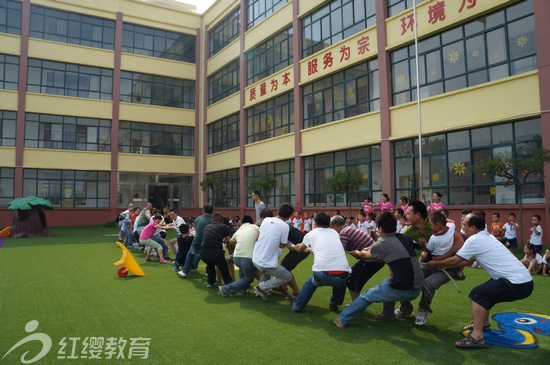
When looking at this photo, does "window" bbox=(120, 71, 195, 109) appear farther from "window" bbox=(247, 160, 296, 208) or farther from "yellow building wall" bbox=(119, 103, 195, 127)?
"window" bbox=(247, 160, 296, 208)

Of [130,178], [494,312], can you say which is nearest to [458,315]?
[494,312]

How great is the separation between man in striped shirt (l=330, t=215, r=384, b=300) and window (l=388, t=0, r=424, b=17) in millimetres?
12571

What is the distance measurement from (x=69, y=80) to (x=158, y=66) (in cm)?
605

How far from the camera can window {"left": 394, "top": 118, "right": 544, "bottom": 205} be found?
1243 cm

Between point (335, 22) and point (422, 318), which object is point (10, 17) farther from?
point (422, 318)

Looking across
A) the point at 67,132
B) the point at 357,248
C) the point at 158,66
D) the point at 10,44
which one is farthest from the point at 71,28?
the point at 357,248

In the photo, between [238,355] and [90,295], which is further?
[90,295]

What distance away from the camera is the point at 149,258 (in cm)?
1168

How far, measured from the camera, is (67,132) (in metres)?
27.1

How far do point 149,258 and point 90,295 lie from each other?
4.56m

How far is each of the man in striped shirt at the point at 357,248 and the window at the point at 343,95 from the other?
11.8 m

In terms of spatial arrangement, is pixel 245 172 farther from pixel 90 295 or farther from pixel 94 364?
pixel 94 364

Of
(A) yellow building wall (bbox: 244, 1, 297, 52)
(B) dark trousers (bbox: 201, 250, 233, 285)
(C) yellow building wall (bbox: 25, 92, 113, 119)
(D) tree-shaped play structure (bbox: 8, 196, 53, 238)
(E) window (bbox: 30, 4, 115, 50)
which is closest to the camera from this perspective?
(B) dark trousers (bbox: 201, 250, 233, 285)

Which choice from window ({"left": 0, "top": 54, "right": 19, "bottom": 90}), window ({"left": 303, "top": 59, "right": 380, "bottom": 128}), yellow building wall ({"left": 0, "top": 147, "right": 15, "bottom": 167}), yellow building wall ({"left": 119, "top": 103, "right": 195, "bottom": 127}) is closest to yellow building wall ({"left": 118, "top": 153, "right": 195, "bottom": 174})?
yellow building wall ({"left": 119, "top": 103, "right": 195, "bottom": 127})
